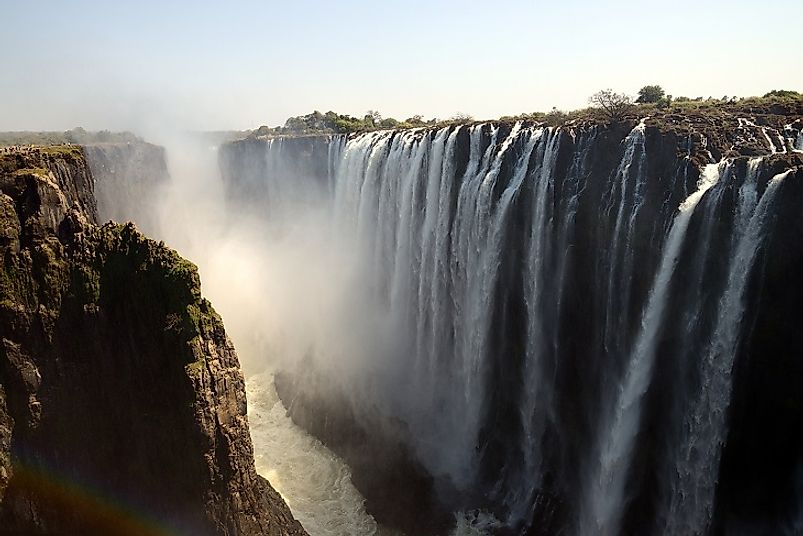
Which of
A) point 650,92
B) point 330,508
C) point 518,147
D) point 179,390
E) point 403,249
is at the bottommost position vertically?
point 330,508

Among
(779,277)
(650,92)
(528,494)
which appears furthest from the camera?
(650,92)

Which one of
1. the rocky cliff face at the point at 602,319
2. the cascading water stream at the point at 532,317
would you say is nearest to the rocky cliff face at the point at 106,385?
the cascading water stream at the point at 532,317

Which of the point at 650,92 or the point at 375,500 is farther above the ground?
the point at 650,92

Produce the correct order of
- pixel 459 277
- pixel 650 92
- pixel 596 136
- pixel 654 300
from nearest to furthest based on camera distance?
1. pixel 654 300
2. pixel 596 136
3. pixel 459 277
4. pixel 650 92

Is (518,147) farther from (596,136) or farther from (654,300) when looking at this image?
(654,300)

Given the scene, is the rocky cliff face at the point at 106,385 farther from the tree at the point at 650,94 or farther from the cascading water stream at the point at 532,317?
the tree at the point at 650,94

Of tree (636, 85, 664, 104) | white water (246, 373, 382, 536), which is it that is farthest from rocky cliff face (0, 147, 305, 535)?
tree (636, 85, 664, 104)

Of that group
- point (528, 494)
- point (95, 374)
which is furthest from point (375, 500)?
point (95, 374)

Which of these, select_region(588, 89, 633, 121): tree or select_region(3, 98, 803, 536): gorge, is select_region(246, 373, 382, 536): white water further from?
select_region(588, 89, 633, 121): tree

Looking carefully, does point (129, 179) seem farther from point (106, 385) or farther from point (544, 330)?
point (544, 330)
